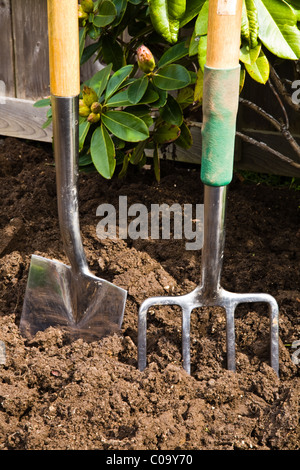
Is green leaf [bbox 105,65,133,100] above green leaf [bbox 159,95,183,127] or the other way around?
above

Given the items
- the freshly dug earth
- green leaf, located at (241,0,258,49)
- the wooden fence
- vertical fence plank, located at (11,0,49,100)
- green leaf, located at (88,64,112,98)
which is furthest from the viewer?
vertical fence plank, located at (11,0,49,100)

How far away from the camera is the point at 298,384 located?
1760 mm

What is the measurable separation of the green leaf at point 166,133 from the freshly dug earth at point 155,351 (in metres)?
0.25

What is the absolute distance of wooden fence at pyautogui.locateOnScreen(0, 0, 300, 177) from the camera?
2883 mm

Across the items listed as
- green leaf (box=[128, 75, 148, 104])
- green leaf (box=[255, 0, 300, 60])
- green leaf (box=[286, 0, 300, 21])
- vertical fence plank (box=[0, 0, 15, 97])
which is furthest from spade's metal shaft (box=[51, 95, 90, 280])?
vertical fence plank (box=[0, 0, 15, 97])

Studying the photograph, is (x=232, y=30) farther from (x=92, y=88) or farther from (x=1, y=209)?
(x=1, y=209)

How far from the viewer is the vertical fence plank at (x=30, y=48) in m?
3.10

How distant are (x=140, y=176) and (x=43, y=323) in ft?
3.14

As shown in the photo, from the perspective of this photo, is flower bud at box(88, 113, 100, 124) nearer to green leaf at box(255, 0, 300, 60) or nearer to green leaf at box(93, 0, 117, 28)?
green leaf at box(93, 0, 117, 28)

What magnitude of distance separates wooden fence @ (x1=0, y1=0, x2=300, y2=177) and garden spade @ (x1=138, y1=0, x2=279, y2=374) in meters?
1.16

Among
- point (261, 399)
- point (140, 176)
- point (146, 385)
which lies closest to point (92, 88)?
point (140, 176)

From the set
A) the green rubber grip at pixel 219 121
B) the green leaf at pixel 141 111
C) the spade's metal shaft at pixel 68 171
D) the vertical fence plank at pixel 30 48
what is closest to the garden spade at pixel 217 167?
the green rubber grip at pixel 219 121

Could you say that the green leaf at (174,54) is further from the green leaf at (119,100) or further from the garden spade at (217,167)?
the garden spade at (217,167)

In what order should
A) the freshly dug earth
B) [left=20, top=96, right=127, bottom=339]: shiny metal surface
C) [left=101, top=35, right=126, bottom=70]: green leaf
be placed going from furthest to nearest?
[left=101, top=35, right=126, bottom=70]: green leaf → [left=20, top=96, right=127, bottom=339]: shiny metal surface → the freshly dug earth
